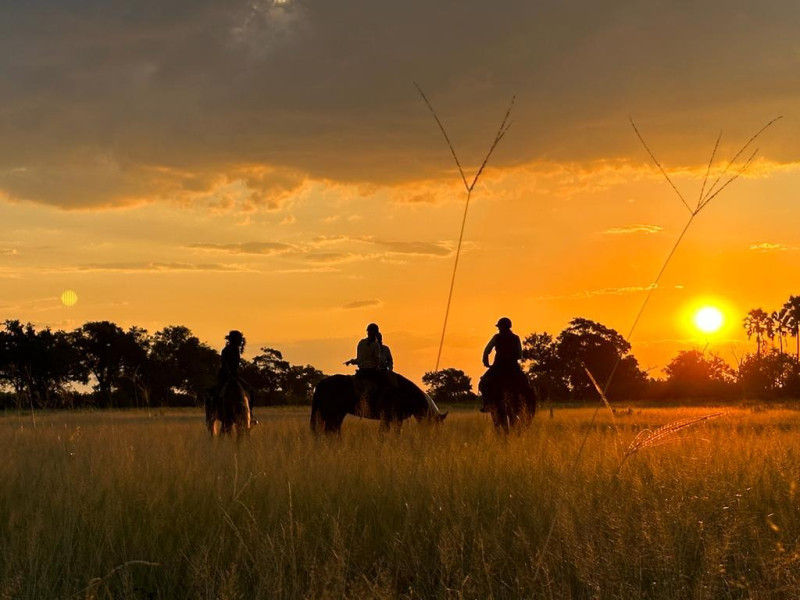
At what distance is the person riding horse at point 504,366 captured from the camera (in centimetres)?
1466

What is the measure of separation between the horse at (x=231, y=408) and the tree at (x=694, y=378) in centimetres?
4513

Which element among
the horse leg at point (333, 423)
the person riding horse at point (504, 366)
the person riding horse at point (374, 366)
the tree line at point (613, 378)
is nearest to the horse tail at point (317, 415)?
the horse leg at point (333, 423)

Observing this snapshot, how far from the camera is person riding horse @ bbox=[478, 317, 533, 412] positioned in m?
14.7

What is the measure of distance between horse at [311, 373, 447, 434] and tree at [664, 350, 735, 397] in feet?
144

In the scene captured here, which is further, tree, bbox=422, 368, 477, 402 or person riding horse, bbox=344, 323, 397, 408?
tree, bbox=422, 368, 477, 402

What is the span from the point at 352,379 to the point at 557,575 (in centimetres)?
1000

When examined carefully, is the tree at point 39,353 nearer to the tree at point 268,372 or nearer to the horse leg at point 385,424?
the tree at point 268,372

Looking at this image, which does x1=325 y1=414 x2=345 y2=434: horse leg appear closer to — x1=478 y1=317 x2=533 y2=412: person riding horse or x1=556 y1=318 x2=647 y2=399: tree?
x1=478 y1=317 x2=533 y2=412: person riding horse

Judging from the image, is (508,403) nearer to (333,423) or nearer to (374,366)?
(374,366)

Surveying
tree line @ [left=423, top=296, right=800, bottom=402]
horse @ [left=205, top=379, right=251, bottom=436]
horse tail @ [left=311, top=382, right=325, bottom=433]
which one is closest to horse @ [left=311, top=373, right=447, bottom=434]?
horse tail @ [left=311, top=382, right=325, bottom=433]

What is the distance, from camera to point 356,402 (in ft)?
50.4

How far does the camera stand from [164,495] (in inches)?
299

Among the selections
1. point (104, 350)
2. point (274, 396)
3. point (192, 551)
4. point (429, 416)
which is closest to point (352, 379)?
point (429, 416)

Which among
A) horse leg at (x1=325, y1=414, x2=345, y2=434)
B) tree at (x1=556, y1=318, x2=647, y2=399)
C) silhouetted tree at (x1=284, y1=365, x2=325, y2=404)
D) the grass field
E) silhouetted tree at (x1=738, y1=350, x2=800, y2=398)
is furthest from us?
silhouetted tree at (x1=284, y1=365, x2=325, y2=404)
